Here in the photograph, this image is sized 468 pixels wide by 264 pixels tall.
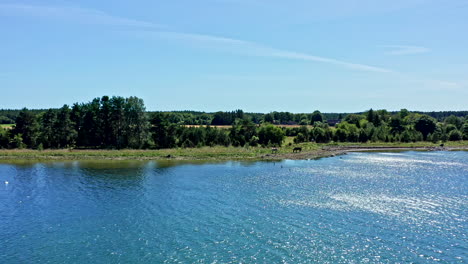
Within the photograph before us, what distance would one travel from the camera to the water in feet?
74.7

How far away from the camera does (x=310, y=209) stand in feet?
107

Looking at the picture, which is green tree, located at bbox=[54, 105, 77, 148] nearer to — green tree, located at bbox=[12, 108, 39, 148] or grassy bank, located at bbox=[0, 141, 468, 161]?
green tree, located at bbox=[12, 108, 39, 148]

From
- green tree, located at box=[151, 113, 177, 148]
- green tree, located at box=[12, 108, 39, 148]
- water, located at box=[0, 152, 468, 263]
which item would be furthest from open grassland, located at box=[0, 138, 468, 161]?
water, located at box=[0, 152, 468, 263]

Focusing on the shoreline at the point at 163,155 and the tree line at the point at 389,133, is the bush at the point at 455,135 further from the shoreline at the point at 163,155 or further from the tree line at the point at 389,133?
the shoreline at the point at 163,155

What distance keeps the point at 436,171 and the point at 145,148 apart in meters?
63.1

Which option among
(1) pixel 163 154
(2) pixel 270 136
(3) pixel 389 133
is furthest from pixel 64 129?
(3) pixel 389 133

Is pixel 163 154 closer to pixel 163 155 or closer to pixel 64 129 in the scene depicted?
pixel 163 155

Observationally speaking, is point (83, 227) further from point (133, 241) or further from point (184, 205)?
point (184, 205)

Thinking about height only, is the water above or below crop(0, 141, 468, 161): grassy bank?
below

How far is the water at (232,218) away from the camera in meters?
22.8

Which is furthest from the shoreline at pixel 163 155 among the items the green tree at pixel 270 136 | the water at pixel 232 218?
the water at pixel 232 218

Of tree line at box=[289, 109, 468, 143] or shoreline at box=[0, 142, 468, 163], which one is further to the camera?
tree line at box=[289, 109, 468, 143]

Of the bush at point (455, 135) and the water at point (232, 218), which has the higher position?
the bush at point (455, 135)

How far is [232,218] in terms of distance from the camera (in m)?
29.8
